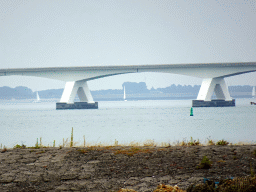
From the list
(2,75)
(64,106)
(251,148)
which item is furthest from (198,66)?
(251,148)

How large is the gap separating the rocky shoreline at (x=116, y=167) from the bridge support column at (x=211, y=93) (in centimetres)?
6434

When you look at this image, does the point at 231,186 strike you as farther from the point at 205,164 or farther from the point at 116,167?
the point at 116,167

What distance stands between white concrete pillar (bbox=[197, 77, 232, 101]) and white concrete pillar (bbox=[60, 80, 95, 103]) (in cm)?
2628

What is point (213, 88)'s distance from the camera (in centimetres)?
7344

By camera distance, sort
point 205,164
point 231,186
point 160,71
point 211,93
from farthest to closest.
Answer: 1. point 211,93
2. point 160,71
3. point 205,164
4. point 231,186

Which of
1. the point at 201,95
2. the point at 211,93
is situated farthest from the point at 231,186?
the point at 211,93

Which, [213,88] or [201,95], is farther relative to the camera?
[201,95]

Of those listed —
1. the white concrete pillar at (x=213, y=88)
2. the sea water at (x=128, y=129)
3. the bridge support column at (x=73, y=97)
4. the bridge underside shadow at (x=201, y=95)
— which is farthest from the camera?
the bridge support column at (x=73, y=97)

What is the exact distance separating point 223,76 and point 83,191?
69.0 meters

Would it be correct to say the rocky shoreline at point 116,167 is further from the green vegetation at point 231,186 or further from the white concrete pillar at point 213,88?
the white concrete pillar at point 213,88

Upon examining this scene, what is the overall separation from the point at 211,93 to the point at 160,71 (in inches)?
503

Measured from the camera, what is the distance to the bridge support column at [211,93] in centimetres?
7262

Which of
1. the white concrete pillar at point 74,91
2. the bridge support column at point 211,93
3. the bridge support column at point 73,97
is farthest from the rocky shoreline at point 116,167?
the bridge support column at point 211,93

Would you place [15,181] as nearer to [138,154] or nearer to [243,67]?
[138,154]
